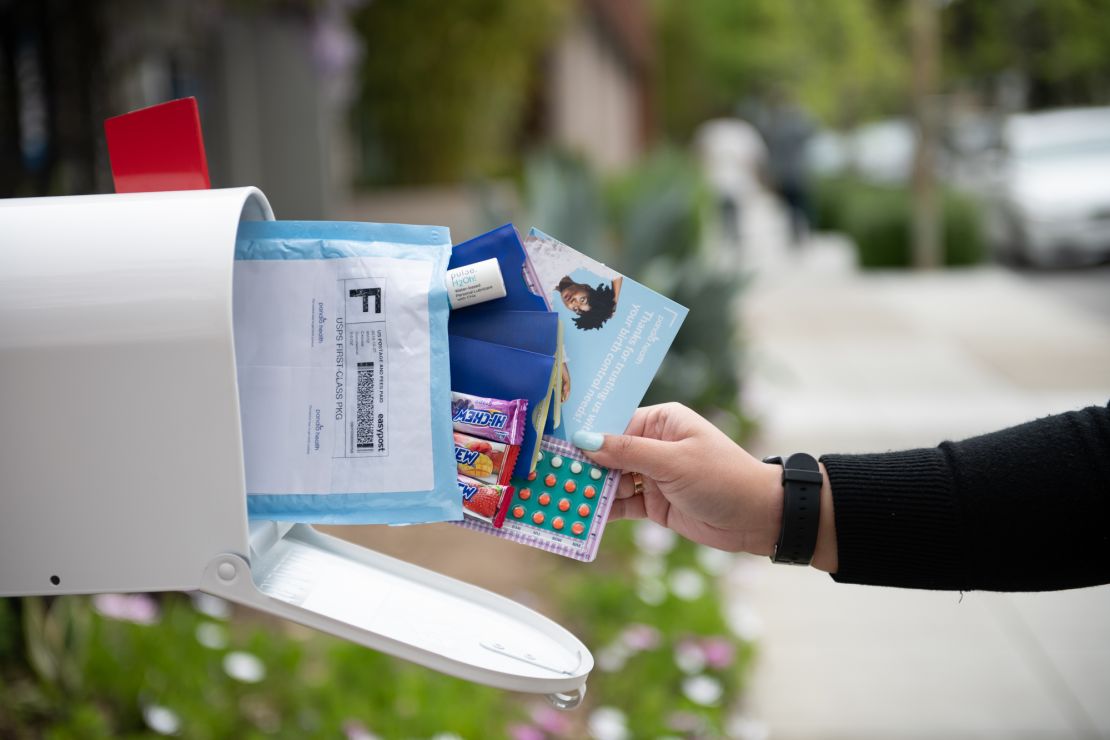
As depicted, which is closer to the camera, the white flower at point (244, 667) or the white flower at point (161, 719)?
the white flower at point (161, 719)

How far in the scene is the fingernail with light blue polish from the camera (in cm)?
122

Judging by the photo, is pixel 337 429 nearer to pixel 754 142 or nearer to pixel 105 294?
pixel 105 294

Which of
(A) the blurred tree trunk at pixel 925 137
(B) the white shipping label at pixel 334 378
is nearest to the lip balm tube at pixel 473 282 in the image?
(B) the white shipping label at pixel 334 378

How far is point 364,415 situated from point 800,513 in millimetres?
610

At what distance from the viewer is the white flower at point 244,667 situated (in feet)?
8.34

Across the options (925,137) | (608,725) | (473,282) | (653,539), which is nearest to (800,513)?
(473,282)

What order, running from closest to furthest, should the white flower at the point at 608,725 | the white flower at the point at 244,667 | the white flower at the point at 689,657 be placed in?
the white flower at the point at 244,667 → the white flower at the point at 608,725 → the white flower at the point at 689,657

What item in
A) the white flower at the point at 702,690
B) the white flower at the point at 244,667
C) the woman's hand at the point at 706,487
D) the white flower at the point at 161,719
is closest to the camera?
the woman's hand at the point at 706,487

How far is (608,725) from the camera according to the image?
2697 mm

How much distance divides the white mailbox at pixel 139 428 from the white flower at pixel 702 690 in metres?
1.83

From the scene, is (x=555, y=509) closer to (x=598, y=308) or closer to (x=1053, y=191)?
(x=598, y=308)

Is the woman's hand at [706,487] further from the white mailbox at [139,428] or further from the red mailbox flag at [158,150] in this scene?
the red mailbox flag at [158,150]

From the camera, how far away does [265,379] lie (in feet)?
3.70

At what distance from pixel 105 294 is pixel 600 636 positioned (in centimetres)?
241
